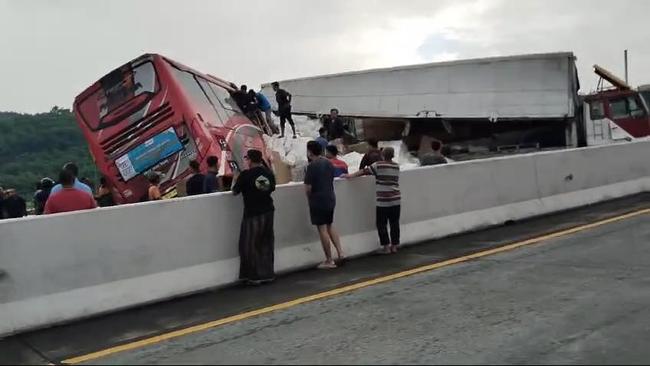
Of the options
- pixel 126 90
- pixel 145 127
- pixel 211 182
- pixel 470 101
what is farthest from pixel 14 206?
pixel 470 101

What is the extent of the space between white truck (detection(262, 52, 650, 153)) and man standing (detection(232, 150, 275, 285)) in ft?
60.5

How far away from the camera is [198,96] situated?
15.1m

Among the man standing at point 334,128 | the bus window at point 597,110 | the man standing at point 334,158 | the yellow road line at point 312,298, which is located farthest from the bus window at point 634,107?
the man standing at point 334,158

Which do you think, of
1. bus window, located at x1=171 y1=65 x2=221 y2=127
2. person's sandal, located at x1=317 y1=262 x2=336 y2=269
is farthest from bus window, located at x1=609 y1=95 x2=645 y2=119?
person's sandal, located at x1=317 y1=262 x2=336 y2=269

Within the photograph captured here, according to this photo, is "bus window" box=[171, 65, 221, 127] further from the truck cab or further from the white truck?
the truck cab

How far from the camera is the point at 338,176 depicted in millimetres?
10516

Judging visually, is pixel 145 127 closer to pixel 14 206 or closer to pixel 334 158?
pixel 14 206

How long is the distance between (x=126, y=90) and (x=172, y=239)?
733 cm

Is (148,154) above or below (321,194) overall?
above

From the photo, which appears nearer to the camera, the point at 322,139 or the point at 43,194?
the point at 43,194

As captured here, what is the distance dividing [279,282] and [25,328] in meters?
2.83

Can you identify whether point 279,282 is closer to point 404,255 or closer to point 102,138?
point 404,255

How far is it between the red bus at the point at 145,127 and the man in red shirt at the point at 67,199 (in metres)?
5.85

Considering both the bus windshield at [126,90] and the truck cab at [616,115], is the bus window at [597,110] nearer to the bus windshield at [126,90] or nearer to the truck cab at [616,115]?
the truck cab at [616,115]
